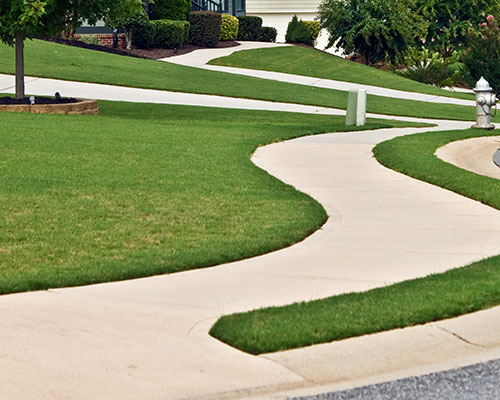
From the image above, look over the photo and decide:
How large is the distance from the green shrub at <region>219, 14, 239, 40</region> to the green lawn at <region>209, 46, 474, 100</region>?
10.1ft

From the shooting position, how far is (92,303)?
6.99 m

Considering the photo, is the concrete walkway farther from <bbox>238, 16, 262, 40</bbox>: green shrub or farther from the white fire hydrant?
<bbox>238, 16, 262, 40</bbox>: green shrub

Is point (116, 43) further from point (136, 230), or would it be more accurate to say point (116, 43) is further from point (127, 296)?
point (127, 296)

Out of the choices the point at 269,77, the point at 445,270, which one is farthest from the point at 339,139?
the point at 269,77

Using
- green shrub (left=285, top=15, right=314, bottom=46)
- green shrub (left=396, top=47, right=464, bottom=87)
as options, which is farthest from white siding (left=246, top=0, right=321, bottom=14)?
green shrub (left=396, top=47, right=464, bottom=87)

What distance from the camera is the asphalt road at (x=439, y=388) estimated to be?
17.7ft

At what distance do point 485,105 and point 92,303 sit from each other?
1736cm

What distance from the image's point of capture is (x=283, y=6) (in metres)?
52.7

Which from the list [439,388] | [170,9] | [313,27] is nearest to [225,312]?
[439,388]

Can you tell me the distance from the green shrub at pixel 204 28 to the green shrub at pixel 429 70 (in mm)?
8143

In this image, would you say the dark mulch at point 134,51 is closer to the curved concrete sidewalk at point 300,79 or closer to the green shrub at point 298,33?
the curved concrete sidewalk at point 300,79

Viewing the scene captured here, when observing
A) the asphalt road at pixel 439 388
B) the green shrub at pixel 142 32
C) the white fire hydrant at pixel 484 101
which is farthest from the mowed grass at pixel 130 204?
the green shrub at pixel 142 32

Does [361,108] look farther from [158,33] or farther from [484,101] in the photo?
[158,33]

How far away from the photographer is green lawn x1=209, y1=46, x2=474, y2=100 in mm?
39000
